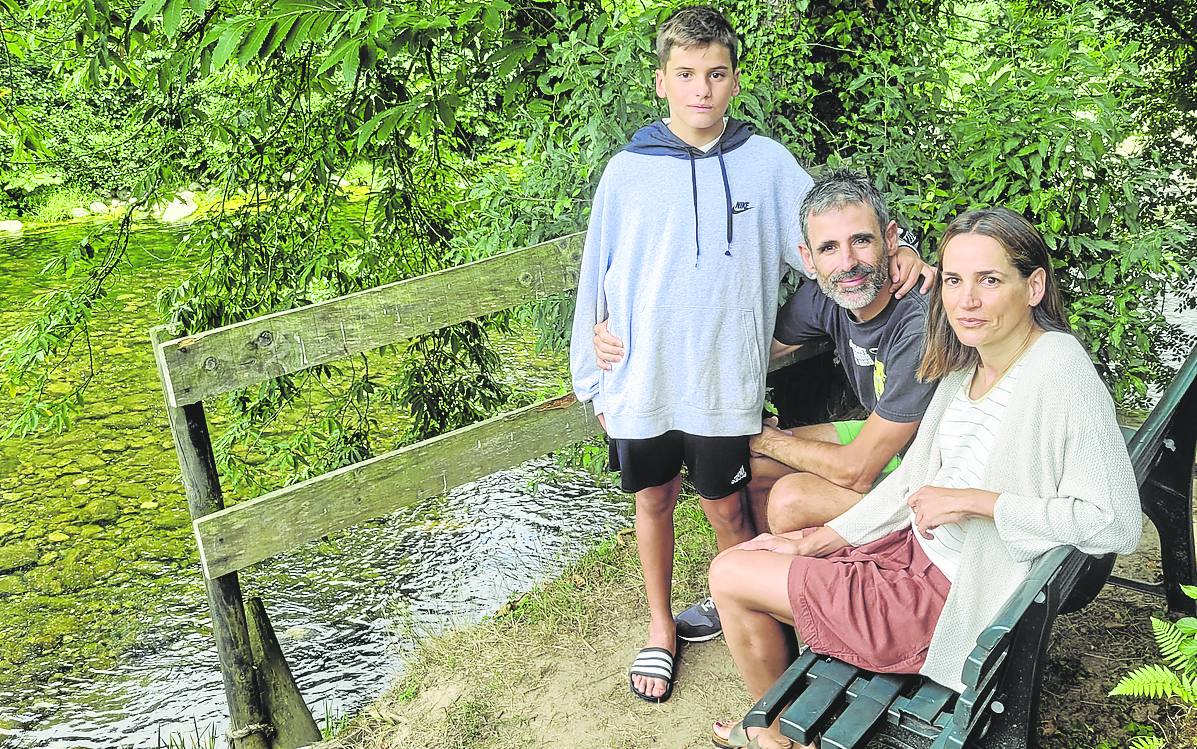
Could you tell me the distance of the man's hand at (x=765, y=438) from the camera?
308 cm

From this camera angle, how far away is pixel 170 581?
5.81 meters

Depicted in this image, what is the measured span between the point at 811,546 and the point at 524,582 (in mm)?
3054

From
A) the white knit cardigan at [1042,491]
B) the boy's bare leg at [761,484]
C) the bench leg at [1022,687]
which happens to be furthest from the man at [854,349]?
the bench leg at [1022,687]

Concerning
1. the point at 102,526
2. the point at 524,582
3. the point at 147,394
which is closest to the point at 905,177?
the point at 524,582

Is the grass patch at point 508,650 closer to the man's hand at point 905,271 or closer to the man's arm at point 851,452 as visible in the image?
the man's arm at point 851,452

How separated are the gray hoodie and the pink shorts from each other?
0.66m

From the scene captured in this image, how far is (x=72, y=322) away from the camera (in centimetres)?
443

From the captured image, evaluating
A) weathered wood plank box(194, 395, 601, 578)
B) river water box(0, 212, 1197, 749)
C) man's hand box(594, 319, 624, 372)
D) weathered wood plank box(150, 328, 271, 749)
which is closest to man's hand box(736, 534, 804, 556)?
man's hand box(594, 319, 624, 372)

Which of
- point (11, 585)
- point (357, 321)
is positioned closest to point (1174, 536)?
point (357, 321)

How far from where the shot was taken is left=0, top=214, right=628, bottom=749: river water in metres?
4.80

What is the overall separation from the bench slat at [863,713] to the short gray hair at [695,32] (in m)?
1.68

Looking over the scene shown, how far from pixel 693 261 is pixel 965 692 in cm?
138

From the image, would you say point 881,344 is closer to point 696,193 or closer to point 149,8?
point 696,193

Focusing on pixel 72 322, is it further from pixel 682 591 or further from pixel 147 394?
pixel 147 394
